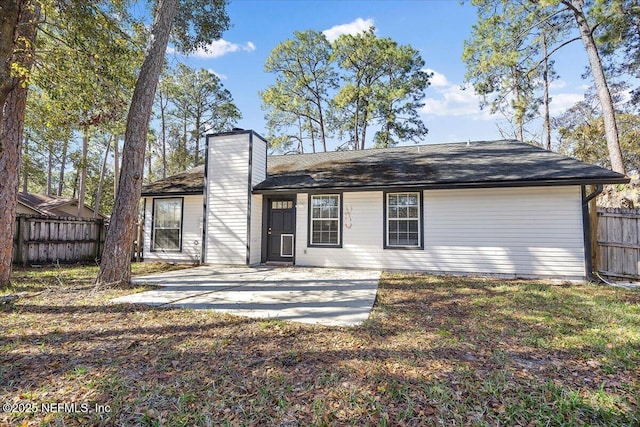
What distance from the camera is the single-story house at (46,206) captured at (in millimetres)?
17750

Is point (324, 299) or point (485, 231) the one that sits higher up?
point (485, 231)

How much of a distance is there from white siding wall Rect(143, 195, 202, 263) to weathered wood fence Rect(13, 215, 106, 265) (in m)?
1.69

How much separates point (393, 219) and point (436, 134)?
47.4ft

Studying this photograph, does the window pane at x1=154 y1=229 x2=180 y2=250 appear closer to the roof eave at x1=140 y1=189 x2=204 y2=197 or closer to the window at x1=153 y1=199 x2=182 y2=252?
the window at x1=153 y1=199 x2=182 y2=252

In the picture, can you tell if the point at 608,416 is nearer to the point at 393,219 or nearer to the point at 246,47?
the point at 393,219

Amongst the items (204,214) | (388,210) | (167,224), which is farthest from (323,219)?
(167,224)

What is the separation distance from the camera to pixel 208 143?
33.3 ft

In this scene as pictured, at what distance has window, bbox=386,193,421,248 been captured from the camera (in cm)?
837

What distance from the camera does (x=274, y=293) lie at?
5648 mm

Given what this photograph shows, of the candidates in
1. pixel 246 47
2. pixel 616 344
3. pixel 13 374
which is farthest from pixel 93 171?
pixel 616 344

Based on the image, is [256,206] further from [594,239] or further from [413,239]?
[594,239]

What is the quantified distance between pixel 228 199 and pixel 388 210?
496cm

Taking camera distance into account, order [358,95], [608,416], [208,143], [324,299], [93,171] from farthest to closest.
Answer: [93,171] → [358,95] → [208,143] → [324,299] → [608,416]

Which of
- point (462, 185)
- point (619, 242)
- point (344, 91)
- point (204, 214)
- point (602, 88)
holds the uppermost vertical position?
point (344, 91)
